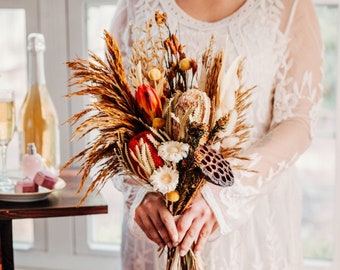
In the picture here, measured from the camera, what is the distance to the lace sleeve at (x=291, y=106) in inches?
54.1

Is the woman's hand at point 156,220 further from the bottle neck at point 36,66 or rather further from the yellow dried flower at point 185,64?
the bottle neck at point 36,66

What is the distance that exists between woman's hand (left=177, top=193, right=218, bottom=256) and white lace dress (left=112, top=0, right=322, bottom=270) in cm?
15

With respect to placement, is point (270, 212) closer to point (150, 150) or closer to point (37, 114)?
point (150, 150)

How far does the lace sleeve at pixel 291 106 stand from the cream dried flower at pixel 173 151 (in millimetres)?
321

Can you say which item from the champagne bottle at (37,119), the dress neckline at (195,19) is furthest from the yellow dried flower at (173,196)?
the champagne bottle at (37,119)

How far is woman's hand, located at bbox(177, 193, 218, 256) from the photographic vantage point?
115 cm

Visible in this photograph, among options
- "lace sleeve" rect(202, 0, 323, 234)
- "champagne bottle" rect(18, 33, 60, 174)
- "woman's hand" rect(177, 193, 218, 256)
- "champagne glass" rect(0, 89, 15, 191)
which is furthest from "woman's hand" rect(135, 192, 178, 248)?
"champagne bottle" rect(18, 33, 60, 174)

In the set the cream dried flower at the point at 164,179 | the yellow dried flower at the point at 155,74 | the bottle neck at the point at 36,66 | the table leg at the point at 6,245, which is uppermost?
the bottle neck at the point at 36,66

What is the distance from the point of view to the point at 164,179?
1.08 metres

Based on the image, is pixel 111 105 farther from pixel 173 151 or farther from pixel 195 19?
pixel 195 19

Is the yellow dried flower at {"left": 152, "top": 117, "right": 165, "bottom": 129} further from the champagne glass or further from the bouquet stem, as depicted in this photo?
the champagne glass

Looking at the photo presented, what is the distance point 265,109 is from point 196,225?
0.46m

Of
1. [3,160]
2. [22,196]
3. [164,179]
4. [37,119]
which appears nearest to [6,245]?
[22,196]

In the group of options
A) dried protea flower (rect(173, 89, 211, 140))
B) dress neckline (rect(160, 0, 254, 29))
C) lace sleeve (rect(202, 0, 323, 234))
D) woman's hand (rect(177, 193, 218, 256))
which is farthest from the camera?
dress neckline (rect(160, 0, 254, 29))
